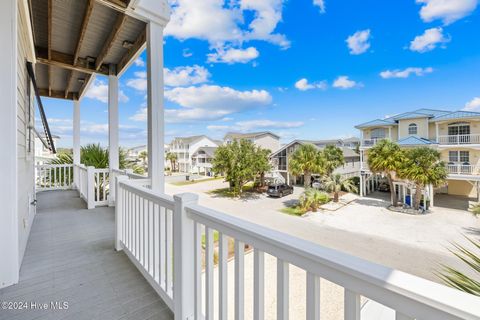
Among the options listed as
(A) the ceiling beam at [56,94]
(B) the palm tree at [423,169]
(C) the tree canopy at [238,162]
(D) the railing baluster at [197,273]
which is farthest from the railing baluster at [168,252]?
(C) the tree canopy at [238,162]

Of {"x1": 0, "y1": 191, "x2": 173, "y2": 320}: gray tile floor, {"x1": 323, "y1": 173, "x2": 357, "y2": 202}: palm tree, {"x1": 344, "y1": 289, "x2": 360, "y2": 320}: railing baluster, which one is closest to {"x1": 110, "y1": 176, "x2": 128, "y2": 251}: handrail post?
{"x1": 0, "y1": 191, "x2": 173, "y2": 320}: gray tile floor

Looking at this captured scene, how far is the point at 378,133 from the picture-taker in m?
15.4

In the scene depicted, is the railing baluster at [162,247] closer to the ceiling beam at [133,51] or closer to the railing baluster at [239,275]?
the railing baluster at [239,275]

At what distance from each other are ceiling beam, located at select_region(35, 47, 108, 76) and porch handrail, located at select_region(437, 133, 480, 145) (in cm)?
1569

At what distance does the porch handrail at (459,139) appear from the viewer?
36.7 feet

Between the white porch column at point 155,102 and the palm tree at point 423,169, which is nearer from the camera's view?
the white porch column at point 155,102

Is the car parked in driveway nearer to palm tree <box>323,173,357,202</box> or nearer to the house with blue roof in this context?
palm tree <box>323,173,357,202</box>

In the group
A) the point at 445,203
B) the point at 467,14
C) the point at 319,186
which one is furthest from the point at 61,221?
the point at 467,14

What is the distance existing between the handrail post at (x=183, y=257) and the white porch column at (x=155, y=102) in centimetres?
167

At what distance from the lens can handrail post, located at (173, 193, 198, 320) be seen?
1325 millimetres

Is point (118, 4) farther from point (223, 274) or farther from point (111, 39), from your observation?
point (223, 274)

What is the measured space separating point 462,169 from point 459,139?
1568mm

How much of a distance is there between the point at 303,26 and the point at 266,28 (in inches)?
154

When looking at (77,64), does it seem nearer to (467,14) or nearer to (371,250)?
(371,250)
